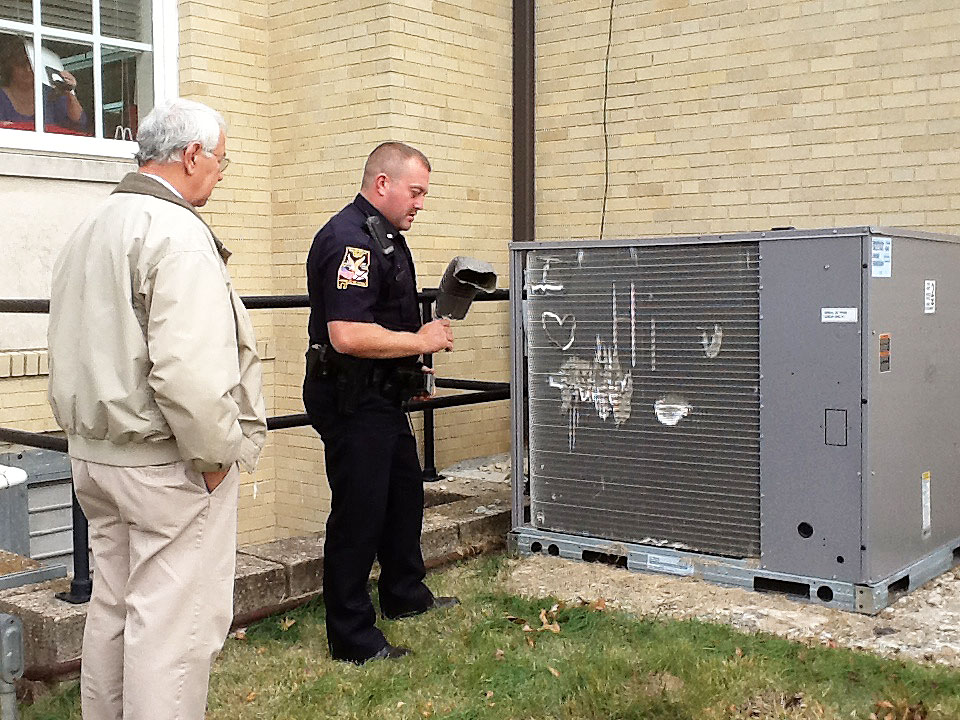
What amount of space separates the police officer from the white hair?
0.98 meters

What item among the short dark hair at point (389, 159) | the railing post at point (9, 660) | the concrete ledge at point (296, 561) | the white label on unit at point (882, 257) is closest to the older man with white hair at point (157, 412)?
the railing post at point (9, 660)

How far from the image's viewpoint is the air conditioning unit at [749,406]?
14.0 feet

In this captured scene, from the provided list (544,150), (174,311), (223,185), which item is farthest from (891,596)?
(223,185)

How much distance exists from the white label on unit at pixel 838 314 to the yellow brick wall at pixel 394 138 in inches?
128

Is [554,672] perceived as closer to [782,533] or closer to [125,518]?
[782,533]

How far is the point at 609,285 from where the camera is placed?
15.7ft

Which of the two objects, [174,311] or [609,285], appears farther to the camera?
[609,285]

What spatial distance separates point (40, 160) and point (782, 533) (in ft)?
15.4

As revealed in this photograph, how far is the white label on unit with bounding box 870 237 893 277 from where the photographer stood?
164 inches

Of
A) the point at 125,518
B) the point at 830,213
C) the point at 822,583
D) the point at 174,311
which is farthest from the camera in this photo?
the point at 830,213

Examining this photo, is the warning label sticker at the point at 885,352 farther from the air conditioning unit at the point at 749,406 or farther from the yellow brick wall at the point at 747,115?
the yellow brick wall at the point at 747,115

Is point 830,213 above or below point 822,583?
above

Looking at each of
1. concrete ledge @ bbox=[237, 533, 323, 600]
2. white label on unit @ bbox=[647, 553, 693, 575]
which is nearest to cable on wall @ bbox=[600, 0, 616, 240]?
white label on unit @ bbox=[647, 553, 693, 575]

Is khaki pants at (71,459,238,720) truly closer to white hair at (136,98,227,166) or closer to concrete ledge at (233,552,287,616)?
white hair at (136,98,227,166)
